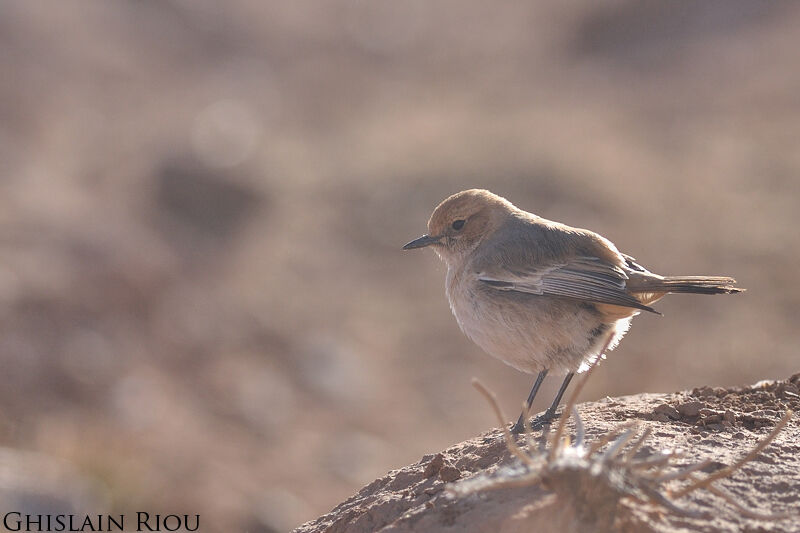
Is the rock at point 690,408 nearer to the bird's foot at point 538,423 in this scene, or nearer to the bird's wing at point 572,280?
the bird's wing at point 572,280

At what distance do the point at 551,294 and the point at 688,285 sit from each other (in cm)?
81

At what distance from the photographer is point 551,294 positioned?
572cm

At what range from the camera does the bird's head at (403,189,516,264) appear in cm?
662

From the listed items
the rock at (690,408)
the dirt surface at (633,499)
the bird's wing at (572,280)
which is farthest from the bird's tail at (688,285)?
the rock at (690,408)

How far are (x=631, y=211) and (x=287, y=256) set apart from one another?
694 cm

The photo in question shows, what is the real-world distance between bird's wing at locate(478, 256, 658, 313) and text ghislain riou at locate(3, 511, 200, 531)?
469 centimetres

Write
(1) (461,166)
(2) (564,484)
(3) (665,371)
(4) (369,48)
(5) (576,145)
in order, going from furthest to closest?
(4) (369,48) < (5) (576,145) < (1) (461,166) < (3) (665,371) < (2) (564,484)

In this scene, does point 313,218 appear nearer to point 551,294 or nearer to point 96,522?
point 96,522

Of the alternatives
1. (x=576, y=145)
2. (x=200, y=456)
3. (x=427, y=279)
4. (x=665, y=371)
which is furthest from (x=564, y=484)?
(x=576, y=145)

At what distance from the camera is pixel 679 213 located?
1870 centimetres

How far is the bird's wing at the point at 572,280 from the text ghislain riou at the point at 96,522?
4689mm

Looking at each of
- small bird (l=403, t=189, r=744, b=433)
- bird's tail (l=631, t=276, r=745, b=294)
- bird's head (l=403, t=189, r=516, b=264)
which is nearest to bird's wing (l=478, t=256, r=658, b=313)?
small bird (l=403, t=189, r=744, b=433)

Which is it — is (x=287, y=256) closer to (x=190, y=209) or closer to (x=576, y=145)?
(x=190, y=209)

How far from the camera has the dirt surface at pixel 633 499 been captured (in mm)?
3297
